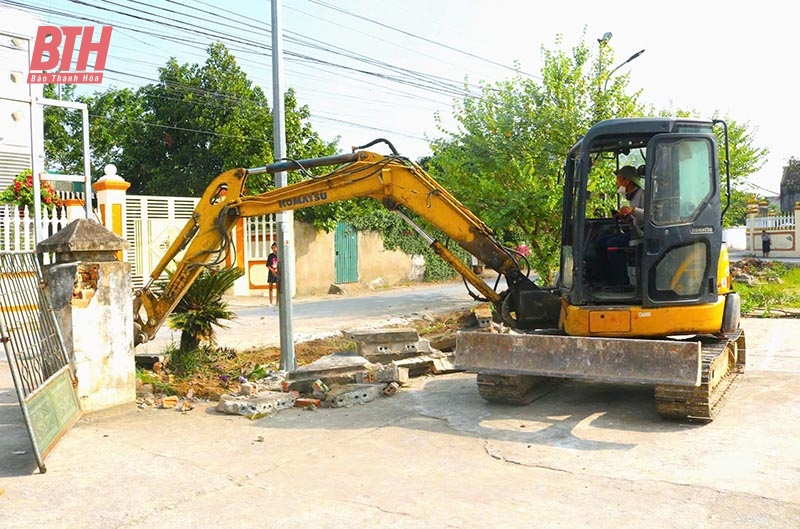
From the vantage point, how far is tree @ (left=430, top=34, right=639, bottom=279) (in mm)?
14641

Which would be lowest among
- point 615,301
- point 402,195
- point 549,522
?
point 549,522

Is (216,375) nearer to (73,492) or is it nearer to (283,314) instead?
(283,314)

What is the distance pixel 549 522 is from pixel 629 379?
2419mm

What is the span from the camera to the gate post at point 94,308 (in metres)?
7.12

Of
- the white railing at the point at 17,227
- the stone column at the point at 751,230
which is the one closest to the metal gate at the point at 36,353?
the white railing at the point at 17,227

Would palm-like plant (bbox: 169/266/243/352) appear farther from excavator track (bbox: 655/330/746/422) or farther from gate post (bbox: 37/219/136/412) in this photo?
excavator track (bbox: 655/330/746/422)

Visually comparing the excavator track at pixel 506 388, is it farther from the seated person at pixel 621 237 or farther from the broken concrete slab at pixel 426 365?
the broken concrete slab at pixel 426 365

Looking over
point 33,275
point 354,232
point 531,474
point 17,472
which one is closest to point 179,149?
point 354,232

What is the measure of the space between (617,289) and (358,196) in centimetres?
310

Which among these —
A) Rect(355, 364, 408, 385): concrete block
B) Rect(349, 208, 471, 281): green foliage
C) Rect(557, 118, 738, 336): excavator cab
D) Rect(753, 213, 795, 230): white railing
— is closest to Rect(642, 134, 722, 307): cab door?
Rect(557, 118, 738, 336): excavator cab

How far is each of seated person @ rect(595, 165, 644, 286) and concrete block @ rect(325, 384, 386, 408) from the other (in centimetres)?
287

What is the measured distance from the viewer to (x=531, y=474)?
5.22m

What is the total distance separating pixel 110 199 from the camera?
669 inches

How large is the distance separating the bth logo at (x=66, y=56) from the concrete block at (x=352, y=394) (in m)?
6.53
